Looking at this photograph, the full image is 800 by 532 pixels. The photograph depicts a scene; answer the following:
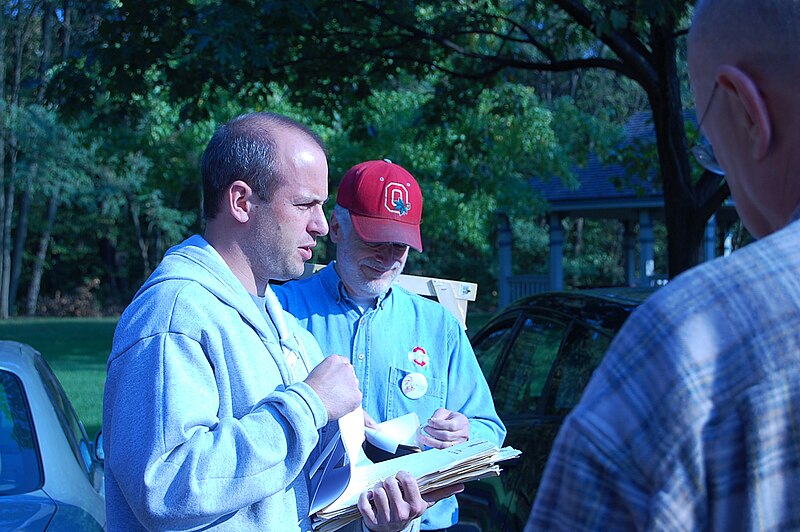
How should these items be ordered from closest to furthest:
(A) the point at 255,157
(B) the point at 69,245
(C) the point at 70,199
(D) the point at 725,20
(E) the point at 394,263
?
1. (D) the point at 725,20
2. (A) the point at 255,157
3. (E) the point at 394,263
4. (C) the point at 70,199
5. (B) the point at 69,245

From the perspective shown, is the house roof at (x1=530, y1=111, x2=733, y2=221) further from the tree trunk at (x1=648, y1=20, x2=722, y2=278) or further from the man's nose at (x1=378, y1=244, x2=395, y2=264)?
the man's nose at (x1=378, y1=244, x2=395, y2=264)

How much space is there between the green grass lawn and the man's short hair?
7.26 m

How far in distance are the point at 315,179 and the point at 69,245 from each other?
3742 centimetres

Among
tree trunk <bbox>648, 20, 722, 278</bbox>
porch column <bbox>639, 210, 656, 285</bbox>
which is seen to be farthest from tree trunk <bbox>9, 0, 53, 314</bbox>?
tree trunk <bbox>648, 20, 722, 278</bbox>

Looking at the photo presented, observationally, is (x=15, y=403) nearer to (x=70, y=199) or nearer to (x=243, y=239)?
(x=243, y=239)

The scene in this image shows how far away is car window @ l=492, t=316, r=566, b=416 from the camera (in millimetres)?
4441

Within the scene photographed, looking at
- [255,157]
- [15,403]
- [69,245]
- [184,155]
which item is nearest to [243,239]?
[255,157]

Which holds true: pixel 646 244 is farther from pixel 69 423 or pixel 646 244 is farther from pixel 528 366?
pixel 69 423

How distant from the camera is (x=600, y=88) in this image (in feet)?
131

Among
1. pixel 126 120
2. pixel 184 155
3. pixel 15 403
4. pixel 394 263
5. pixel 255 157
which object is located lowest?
pixel 15 403

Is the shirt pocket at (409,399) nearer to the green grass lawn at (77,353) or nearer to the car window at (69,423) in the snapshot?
the car window at (69,423)

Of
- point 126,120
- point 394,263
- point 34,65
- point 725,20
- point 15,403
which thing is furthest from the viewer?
point 34,65

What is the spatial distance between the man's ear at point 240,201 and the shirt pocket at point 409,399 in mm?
1097

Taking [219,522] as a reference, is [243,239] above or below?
above
